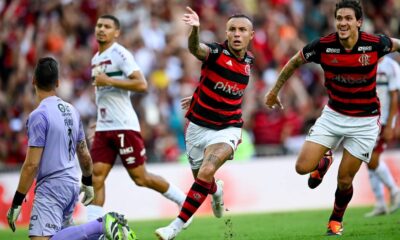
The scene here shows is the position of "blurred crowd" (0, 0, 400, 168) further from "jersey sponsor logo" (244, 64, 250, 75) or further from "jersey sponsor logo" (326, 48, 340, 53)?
"jersey sponsor logo" (326, 48, 340, 53)

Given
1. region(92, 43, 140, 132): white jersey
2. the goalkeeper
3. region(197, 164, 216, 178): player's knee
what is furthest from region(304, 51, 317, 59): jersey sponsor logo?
the goalkeeper

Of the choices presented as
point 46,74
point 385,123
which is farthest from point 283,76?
point 385,123

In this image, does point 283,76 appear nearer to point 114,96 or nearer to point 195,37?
point 195,37

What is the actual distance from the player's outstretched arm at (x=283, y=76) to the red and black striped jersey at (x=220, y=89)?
382 mm

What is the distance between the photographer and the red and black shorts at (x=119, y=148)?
39.5 feet

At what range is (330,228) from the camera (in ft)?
34.4

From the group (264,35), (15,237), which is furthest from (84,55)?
(15,237)

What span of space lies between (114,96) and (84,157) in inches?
114

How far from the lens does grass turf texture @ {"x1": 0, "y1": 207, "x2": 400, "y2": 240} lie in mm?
10773

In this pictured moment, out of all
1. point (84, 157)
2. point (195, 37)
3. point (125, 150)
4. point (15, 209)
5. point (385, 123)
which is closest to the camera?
point (15, 209)

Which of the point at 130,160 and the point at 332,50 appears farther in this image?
the point at 130,160

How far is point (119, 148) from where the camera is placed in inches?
476

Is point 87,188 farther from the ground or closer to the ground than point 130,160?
farther from the ground

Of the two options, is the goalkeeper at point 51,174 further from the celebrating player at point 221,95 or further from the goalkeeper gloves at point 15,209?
the celebrating player at point 221,95
